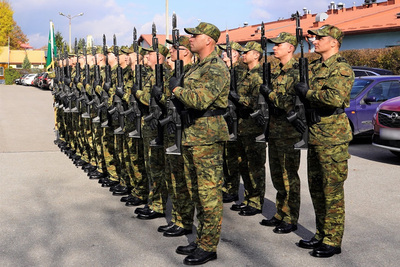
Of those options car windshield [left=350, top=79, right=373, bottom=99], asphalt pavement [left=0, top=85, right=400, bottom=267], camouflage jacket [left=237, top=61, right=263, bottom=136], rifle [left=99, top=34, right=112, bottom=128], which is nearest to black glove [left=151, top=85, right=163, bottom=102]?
camouflage jacket [left=237, top=61, right=263, bottom=136]

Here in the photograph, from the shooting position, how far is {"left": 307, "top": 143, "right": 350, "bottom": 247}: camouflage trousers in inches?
173

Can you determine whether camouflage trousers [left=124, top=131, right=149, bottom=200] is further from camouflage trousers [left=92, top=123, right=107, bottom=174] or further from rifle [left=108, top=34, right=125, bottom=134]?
camouflage trousers [left=92, top=123, right=107, bottom=174]

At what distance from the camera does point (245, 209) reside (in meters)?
5.87

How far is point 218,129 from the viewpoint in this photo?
14.3 ft

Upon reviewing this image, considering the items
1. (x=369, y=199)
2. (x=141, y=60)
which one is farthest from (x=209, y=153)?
(x=369, y=199)

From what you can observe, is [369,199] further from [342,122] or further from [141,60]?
[141,60]

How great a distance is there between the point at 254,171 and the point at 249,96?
917mm

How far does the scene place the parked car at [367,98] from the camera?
414 inches

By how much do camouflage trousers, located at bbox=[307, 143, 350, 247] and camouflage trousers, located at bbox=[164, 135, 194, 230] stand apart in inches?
51.0

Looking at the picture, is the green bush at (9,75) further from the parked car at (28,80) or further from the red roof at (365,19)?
the red roof at (365,19)

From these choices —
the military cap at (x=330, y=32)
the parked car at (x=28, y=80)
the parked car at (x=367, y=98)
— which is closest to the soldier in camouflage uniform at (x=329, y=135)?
the military cap at (x=330, y=32)

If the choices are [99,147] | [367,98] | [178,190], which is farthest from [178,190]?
[367,98]

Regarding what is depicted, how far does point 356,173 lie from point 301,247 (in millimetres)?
3874

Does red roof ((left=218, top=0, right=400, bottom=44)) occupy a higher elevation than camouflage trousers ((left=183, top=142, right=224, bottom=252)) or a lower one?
higher
